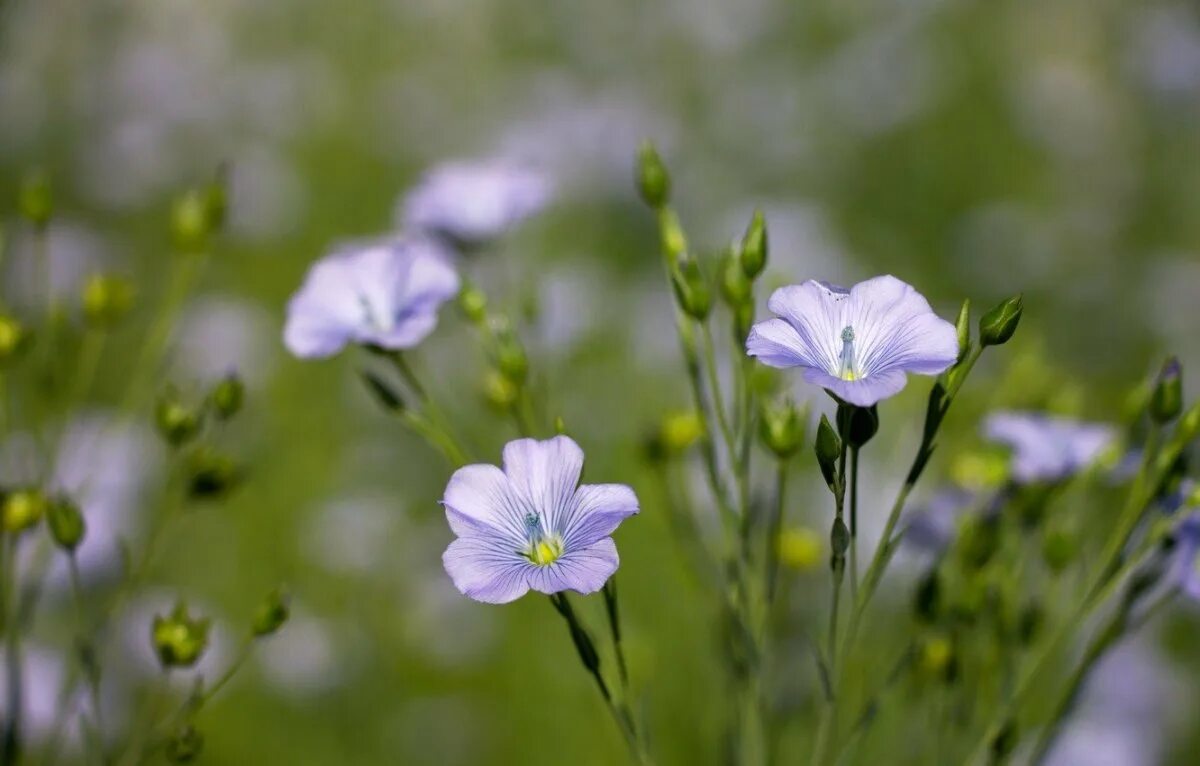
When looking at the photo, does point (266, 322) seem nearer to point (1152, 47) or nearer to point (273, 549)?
point (273, 549)

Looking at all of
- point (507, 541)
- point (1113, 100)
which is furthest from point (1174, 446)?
point (1113, 100)

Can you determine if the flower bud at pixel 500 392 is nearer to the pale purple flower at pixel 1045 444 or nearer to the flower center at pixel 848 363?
the flower center at pixel 848 363

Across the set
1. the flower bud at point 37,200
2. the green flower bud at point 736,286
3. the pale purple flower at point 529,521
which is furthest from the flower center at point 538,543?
the flower bud at point 37,200

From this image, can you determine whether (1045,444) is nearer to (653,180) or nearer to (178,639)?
(653,180)

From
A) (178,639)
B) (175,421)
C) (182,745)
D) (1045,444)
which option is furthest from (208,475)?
(1045,444)

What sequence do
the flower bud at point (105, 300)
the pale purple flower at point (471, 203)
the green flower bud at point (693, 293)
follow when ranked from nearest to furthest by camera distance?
the green flower bud at point (693, 293) < the flower bud at point (105, 300) < the pale purple flower at point (471, 203)

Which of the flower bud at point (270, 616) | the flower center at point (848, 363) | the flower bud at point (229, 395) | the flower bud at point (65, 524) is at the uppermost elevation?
the flower center at point (848, 363)
